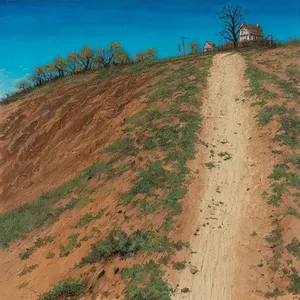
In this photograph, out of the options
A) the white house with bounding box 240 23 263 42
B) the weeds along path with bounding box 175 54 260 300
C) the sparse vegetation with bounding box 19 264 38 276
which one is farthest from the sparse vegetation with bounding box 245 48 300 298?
the white house with bounding box 240 23 263 42

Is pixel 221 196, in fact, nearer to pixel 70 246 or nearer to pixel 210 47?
pixel 70 246

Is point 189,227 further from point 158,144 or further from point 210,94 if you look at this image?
point 210,94

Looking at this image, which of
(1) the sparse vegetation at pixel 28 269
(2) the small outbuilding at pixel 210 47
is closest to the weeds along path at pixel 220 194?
(1) the sparse vegetation at pixel 28 269

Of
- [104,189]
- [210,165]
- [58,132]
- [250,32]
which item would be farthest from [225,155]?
[250,32]

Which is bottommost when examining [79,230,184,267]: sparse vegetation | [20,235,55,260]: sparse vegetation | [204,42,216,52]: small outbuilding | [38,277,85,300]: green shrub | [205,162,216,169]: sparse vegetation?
[38,277,85,300]: green shrub

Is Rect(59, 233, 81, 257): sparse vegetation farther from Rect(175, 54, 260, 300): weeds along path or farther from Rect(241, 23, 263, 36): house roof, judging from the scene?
Rect(241, 23, 263, 36): house roof

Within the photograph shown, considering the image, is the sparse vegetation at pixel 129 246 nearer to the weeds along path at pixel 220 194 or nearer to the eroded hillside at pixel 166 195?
the eroded hillside at pixel 166 195

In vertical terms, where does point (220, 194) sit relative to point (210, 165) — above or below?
below
